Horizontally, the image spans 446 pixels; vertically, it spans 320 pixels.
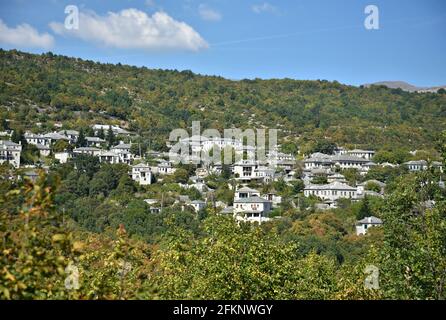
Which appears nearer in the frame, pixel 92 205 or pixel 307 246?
pixel 307 246

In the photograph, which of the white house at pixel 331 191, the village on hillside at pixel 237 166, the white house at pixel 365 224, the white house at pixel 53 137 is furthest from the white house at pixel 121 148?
the white house at pixel 365 224

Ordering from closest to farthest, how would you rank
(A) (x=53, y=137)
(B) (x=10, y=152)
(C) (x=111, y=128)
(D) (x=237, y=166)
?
(B) (x=10, y=152) < (D) (x=237, y=166) < (A) (x=53, y=137) < (C) (x=111, y=128)

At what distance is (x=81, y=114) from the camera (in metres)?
68.2

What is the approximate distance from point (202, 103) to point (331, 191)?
129ft

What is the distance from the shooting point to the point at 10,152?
159 feet

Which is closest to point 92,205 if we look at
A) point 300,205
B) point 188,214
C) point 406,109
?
point 188,214

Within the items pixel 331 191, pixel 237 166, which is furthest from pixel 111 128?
pixel 331 191

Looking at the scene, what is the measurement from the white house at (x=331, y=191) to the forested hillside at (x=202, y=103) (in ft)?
58.0

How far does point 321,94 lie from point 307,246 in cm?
6614

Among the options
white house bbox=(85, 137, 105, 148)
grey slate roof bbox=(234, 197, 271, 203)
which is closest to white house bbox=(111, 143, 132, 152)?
white house bbox=(85, 137, 105, 148)

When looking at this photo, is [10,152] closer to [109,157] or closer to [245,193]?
[109,157]

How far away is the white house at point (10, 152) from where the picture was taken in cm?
4769

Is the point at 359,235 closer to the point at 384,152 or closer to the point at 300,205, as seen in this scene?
the point at 300,205

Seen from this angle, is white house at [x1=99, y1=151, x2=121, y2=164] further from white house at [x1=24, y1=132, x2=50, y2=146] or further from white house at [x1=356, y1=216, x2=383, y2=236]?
white house at [x1=356, y1=216, x2=383, y2=236]
